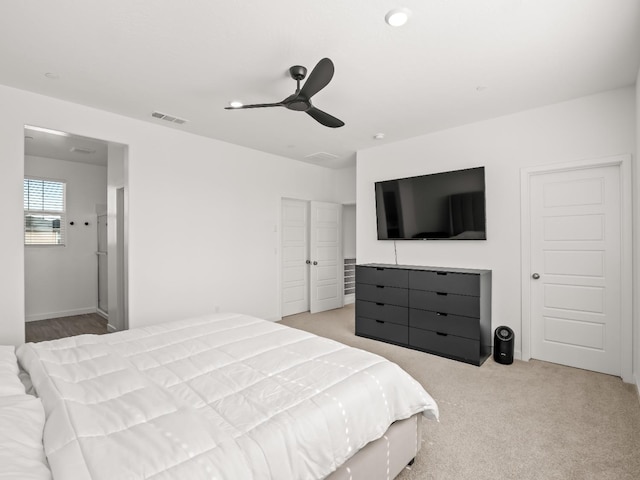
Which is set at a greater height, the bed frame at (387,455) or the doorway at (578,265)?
the doorway at (578,265)

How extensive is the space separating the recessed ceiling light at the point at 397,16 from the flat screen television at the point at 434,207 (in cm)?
218

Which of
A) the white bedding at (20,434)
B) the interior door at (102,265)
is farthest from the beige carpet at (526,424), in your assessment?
the interior door at (102,265)

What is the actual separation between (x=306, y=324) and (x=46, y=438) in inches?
160

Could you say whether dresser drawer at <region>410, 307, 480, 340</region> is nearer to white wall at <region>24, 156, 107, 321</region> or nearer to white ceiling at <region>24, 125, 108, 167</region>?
white ceiling at <region>24, 125, 108, 167</region>

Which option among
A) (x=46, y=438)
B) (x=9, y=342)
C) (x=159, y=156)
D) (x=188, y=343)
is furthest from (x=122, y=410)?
(x=159, y=156)

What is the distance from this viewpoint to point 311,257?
5809mm

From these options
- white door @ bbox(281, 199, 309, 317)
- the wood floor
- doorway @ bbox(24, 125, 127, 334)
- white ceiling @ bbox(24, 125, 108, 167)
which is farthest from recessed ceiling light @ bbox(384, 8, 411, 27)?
the wood floor

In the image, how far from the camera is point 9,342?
9.87ft

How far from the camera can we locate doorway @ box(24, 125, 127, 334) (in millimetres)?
5074

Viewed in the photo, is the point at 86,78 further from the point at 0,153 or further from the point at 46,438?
the point at 46,438

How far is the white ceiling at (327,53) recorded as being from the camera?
2018mm

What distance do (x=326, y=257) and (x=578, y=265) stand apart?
3.70 metres

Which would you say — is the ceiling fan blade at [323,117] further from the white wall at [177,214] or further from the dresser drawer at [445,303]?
the white wall at [177,214]

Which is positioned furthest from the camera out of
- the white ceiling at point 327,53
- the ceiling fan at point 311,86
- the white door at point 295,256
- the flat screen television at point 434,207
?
the white door at point 295,256
